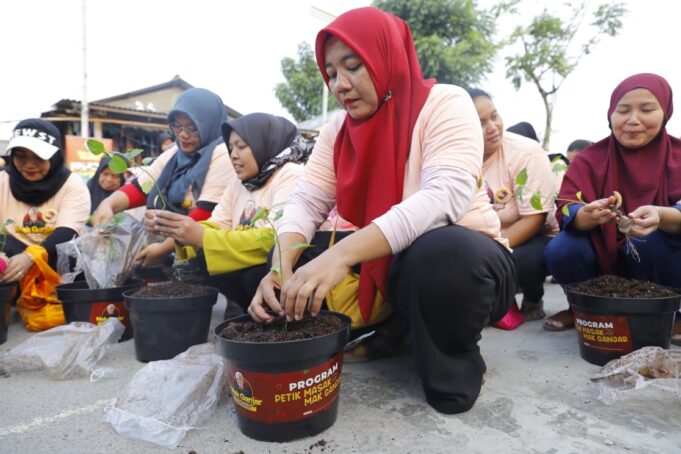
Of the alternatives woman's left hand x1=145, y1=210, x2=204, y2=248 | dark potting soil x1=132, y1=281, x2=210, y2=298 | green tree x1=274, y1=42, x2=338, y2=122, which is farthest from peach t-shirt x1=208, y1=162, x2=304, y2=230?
green tree x1=274, y1=42, x2=338, y2=122

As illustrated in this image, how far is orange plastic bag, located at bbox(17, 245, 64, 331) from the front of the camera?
2.37 m

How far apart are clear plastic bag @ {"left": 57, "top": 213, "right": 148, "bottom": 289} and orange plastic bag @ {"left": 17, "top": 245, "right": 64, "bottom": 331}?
28cm

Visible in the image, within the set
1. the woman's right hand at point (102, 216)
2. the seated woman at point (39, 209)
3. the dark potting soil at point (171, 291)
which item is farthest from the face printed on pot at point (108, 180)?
the dark potting soil at point (171, 291)

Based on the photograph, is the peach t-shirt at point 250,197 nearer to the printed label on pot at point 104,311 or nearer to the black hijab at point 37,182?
the printed label on pot at point 104,311

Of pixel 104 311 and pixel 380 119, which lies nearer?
pixel 380 119

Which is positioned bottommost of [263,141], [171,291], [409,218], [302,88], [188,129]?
[171,291]

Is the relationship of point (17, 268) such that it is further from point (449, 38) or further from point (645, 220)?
point (449, 38)

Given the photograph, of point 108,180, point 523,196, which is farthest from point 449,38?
point 523,196

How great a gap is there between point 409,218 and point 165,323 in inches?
43.9

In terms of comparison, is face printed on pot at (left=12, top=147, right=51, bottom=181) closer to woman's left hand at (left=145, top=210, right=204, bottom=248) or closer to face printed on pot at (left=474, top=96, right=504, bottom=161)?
woman's left hand at (left=145, top=210, right=204, bottom=248)

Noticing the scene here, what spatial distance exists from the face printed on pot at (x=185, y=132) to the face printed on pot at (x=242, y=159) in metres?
0.58

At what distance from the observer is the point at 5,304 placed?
2.14 metres

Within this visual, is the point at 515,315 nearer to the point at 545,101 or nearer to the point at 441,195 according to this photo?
the point at 441,195

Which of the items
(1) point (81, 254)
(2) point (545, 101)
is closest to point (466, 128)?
(1) point (81, 254)
